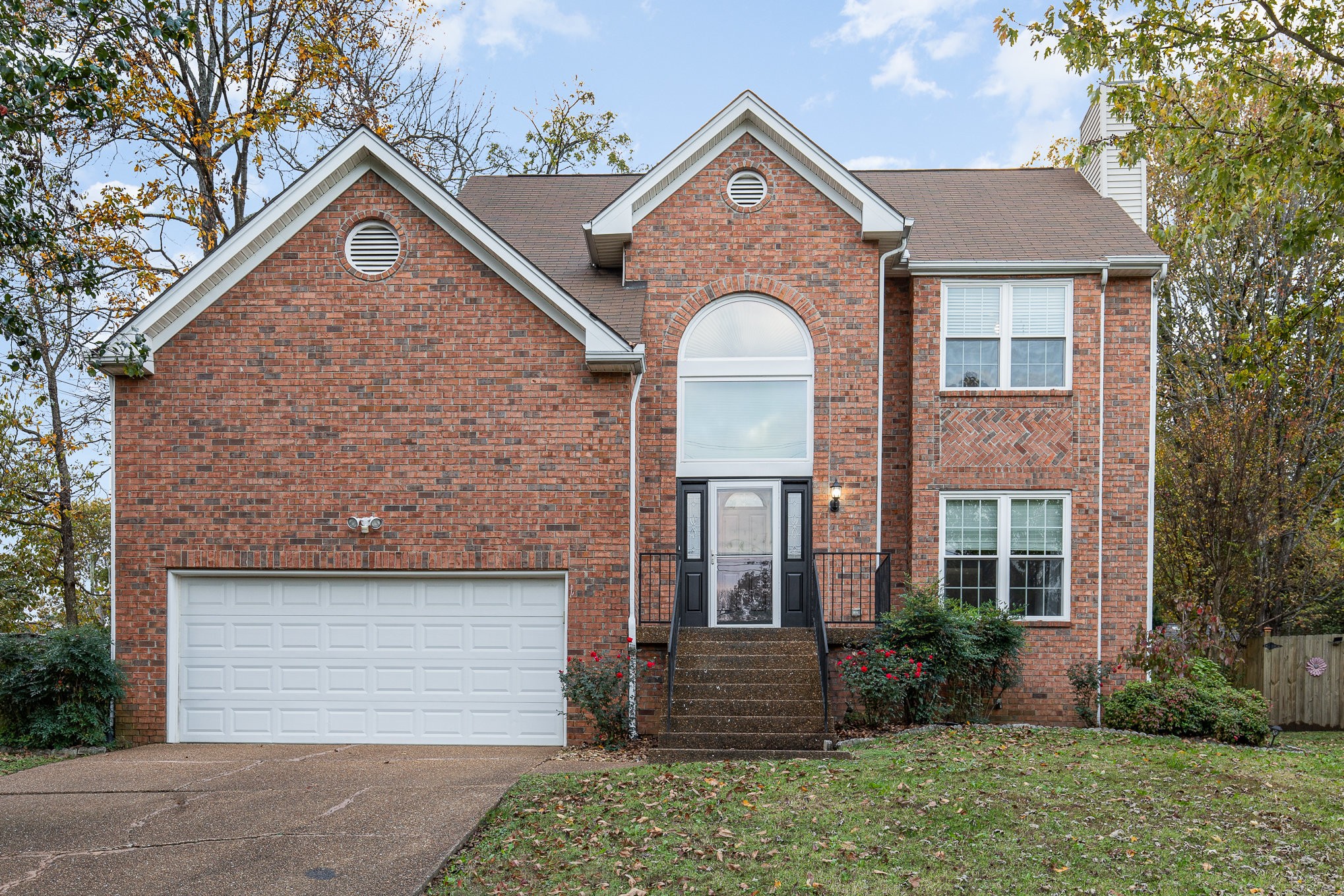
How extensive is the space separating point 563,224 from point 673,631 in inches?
311

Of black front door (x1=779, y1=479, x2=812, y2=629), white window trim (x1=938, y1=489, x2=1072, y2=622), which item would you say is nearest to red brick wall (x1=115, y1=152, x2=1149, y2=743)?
black front door (x1=779, y1=479, x2=812, y2=629)

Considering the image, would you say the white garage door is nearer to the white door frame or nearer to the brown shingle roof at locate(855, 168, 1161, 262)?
the white door frame

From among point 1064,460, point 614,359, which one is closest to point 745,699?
point 614,359

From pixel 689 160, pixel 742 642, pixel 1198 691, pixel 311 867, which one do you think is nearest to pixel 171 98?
pixel 689 160

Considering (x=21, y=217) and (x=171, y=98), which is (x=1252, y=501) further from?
(x=171, y=98)

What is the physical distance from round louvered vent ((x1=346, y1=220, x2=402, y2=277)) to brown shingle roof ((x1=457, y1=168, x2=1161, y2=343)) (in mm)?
2633

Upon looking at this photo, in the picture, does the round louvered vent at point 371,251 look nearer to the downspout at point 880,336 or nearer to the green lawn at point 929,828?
the downspout at point 880,336

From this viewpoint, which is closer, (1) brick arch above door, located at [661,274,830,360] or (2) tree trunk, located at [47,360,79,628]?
(1) brick arch above door, located at [661,274,830,360]

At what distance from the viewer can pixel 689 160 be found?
43.5 feet

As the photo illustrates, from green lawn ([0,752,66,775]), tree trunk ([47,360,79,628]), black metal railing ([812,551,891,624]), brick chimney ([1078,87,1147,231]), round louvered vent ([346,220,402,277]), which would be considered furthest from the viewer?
tree trunk ([47,360,79,628])

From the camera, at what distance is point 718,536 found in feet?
44.0

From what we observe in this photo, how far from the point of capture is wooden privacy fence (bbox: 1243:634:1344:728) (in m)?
16.4

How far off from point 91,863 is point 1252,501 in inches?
693

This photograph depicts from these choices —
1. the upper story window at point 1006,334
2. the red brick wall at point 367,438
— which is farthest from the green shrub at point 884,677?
the upper story window at point 1006,334
